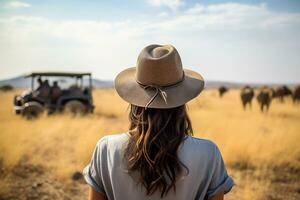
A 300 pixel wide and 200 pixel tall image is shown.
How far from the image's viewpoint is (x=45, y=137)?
9336 millimetres

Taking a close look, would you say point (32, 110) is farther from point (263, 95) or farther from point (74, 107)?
point (263, 95)

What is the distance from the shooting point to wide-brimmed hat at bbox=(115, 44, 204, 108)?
5.29 feet

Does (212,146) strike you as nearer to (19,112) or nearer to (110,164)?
(110,164)

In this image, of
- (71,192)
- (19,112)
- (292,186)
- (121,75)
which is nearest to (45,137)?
(71,192)

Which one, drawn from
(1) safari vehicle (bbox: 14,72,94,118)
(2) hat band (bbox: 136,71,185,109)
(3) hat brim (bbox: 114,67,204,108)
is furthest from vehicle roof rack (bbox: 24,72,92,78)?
(2) hat band (bbox: 136,71,185,109)

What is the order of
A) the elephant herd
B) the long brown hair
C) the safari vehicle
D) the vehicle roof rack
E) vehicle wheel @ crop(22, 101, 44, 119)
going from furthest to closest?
1. the elephant herd
2. the vehicle roof rack
3. the safari vehicle
4. vehicle wheel @ crop(22, 101, 44, 119)
5. the long brown hair

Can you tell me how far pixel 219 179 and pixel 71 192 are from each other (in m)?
4.21

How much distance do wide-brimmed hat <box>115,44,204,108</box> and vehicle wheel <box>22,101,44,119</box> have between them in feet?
38.4

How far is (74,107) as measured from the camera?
13.6m

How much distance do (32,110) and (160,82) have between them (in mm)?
12032

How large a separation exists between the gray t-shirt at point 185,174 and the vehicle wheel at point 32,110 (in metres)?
11.7

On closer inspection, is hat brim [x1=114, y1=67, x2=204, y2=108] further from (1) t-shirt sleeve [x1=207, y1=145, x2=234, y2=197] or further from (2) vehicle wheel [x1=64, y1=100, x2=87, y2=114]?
(2) vehicle wheel [x1=64, y1=100, x2=87, y2=114]

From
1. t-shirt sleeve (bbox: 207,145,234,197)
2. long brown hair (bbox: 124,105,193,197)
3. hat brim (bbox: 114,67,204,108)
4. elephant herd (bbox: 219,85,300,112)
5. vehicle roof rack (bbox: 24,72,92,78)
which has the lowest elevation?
elephant herd (bbox: 219,85,300,112)

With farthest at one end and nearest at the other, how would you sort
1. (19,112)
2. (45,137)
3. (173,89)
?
(19,112) → (45,137) → (173,89)
